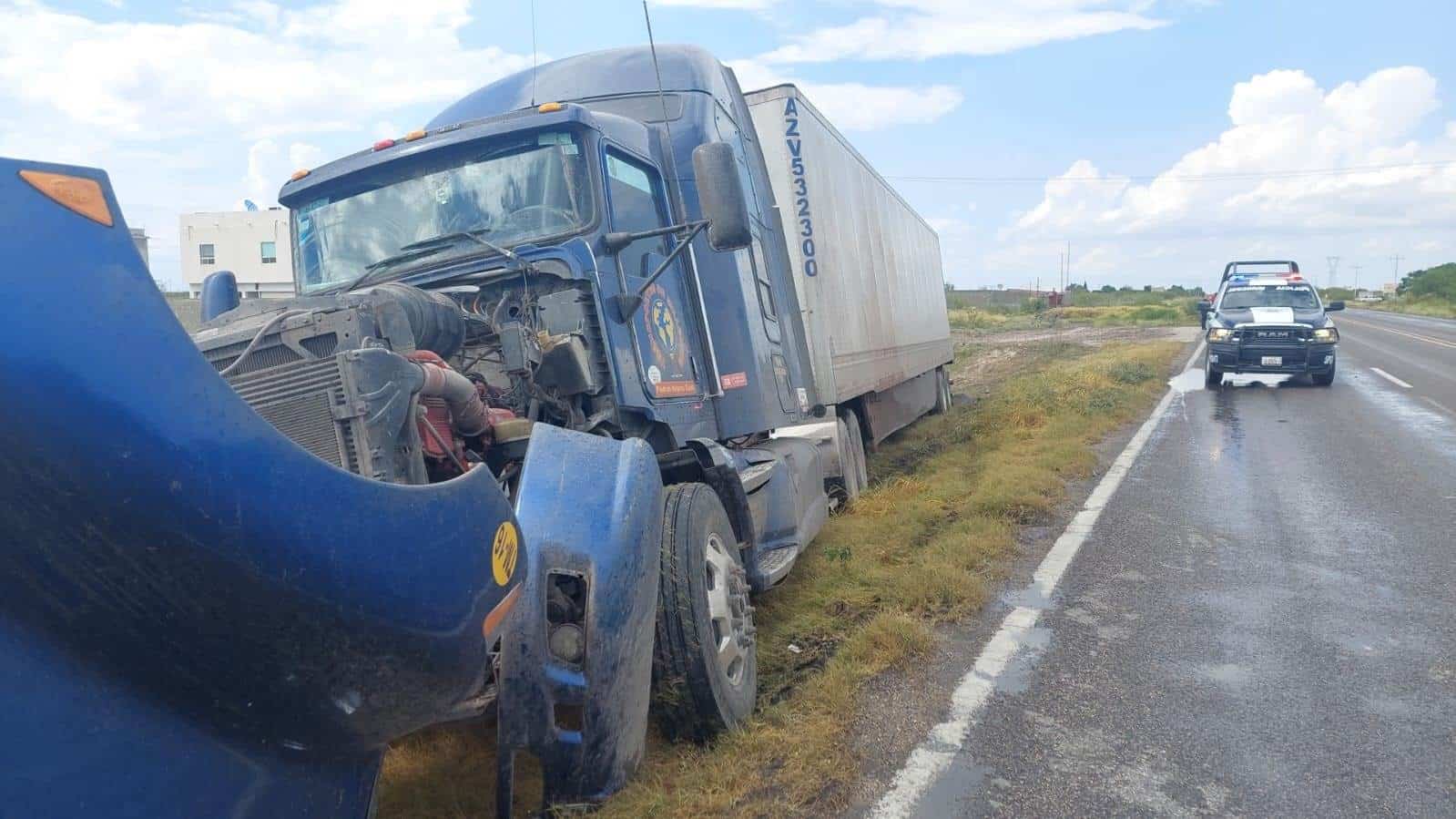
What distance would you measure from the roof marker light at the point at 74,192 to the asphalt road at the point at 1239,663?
9.65 ft

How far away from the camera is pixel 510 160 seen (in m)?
4.96

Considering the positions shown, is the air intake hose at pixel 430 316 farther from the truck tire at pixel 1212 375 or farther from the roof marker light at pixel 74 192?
the truck tire at pixel 1212 375

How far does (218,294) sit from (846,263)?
18.3ft

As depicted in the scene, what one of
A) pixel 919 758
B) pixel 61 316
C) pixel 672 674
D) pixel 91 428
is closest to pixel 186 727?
pixel 91 428

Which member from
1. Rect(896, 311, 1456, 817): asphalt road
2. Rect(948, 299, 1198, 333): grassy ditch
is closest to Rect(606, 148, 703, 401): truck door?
Rect(896, 311, 1456, 817): asphalt road

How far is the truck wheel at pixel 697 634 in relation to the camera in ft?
12.9

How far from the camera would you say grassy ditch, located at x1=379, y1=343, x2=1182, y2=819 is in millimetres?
3744

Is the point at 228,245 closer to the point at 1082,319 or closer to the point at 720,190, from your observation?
the point at 720,190

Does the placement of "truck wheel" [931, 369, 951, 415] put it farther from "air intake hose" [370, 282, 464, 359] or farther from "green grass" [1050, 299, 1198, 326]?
"green grass" [1050, 299, 1198, 326]

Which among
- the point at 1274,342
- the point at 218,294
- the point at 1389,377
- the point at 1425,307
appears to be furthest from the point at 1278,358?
the point at 1425,307

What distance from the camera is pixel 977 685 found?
4.73 m

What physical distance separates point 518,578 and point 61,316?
1336 mm

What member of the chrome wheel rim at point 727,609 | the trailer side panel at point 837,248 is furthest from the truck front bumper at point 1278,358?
the chrome wheel rim at point 727,609

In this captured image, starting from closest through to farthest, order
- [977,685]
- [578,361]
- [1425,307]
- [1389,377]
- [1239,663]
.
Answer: [578,361] < [977,685] < [1239,663] < [1389,377] < [1425,307]
